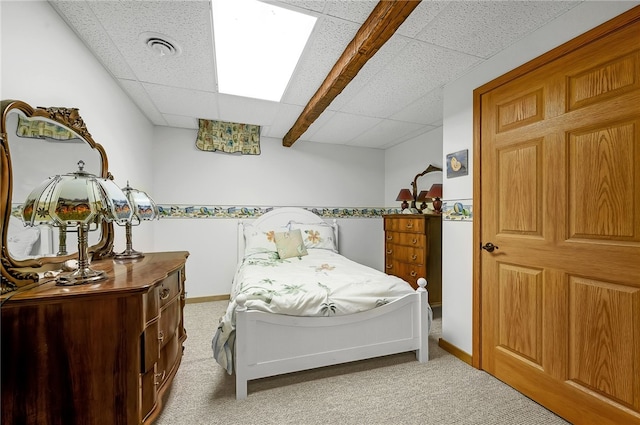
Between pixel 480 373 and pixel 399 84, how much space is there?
229 cm

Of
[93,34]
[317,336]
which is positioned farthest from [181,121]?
[317,336]

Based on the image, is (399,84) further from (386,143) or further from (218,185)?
(218,185)

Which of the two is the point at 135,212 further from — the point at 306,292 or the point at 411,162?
the point at 411,162

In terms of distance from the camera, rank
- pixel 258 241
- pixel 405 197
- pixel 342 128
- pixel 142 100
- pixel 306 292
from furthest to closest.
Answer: pixel 405 197 < pixel 342 128 < pixel 258 241 < pixel 142 100 < pixel 306 292

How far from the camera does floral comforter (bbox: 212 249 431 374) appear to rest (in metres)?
1.64

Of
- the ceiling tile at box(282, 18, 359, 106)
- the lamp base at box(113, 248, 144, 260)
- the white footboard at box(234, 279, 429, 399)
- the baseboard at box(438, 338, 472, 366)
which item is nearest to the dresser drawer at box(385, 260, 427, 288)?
the baseboard at box(438, 338, 472, 366)

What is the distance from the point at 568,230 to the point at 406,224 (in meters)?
1.63

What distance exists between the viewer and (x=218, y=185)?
3.42m

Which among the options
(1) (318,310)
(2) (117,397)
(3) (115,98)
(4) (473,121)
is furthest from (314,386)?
(3) (115,98)

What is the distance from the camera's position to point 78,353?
Answer: 3.49ft

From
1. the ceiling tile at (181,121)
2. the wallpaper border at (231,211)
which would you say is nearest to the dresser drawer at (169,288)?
the wallpaper border at (231,211)

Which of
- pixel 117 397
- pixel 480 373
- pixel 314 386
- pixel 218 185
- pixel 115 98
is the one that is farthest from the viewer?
pixel 218 185

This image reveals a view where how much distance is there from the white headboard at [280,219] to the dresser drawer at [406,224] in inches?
31.8

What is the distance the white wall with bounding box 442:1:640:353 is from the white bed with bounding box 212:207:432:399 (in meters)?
0.27
